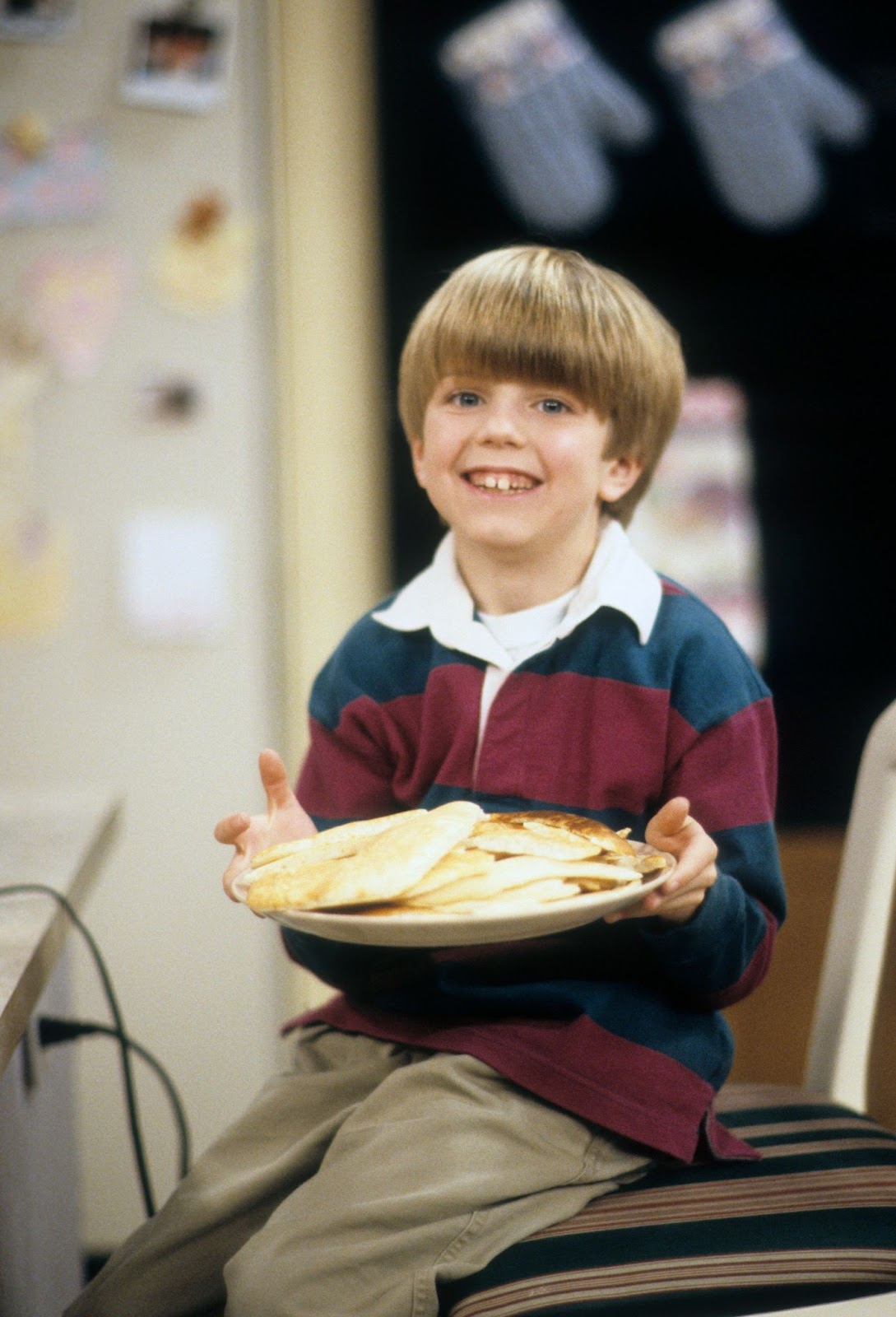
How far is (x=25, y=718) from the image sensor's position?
6.27 ft

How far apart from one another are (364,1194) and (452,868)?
0.22m

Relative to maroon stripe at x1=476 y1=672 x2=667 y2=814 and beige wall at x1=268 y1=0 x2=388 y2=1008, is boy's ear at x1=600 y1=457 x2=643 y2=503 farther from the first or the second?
beige wall at x1=268 y1=0 x2=388 y2=1008

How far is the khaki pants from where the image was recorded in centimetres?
77

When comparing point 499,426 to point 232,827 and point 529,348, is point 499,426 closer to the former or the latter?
point 529,348

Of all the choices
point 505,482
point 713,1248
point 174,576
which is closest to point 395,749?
point 505,482

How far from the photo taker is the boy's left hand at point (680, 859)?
745 mm

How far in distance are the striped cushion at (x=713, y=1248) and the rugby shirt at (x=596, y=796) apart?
4 centimetres

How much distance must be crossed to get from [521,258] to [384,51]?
1.05 meters

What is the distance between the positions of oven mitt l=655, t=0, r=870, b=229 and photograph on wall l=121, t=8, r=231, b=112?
593 millimetres

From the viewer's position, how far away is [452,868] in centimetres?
72

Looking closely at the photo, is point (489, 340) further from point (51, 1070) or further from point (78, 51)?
point (78, 51)

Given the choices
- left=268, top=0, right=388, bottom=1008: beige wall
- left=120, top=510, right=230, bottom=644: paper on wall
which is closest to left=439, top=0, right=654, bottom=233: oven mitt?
left=268, top=0, right=388, bottom=1008: beige wall

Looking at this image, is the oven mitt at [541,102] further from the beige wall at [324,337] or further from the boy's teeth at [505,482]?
the boy's teeth at [505,482]

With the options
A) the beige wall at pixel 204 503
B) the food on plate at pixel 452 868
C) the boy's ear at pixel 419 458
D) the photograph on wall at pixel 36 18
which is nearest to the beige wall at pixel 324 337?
the beige wall at pixel 204 503
